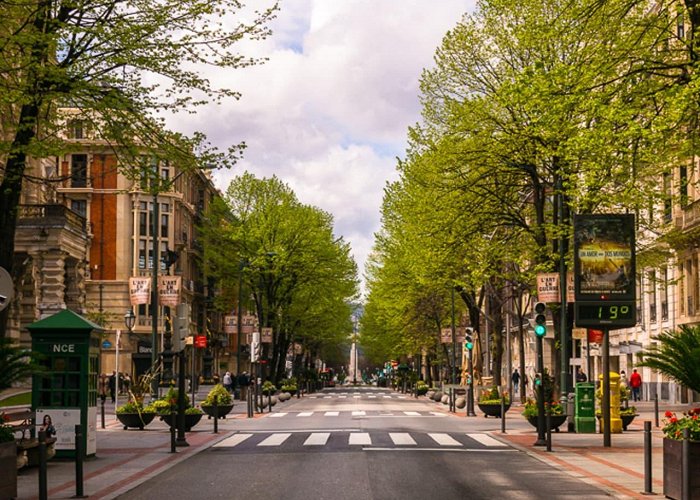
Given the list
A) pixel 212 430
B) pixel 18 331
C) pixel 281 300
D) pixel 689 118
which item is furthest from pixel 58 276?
pixel 689 118

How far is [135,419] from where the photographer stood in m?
32.8

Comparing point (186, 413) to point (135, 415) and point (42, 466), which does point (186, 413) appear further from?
point (42, 466)

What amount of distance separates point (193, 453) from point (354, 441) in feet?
14.4

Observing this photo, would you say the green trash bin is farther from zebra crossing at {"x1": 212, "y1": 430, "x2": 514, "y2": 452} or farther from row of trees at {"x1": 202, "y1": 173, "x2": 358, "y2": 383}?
row of trees at {"x1": 202, "y1": 173, "x2": 358, "y2": 383}

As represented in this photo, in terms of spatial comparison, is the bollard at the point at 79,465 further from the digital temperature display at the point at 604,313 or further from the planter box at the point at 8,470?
the digital temperature display at the point at 604,313

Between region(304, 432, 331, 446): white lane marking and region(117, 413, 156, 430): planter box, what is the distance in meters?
6.10

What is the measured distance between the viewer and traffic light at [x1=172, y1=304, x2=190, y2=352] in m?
26.2

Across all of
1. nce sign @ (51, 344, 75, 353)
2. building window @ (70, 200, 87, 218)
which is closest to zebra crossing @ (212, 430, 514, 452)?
nce sign @ (51, 344, 75, 353)

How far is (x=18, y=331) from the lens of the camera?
47.7m

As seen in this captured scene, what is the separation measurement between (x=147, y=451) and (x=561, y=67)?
12481 millimetres

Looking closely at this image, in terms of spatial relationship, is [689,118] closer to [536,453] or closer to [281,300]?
[536,453]

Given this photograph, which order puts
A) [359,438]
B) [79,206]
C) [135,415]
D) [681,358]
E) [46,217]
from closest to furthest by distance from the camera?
[681,358] < [359,438] < [135,415] < [46,217] < [79,206]

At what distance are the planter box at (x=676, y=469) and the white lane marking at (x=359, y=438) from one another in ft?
38.0

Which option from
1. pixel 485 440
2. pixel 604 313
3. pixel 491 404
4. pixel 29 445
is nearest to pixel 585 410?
pixel 485 440
